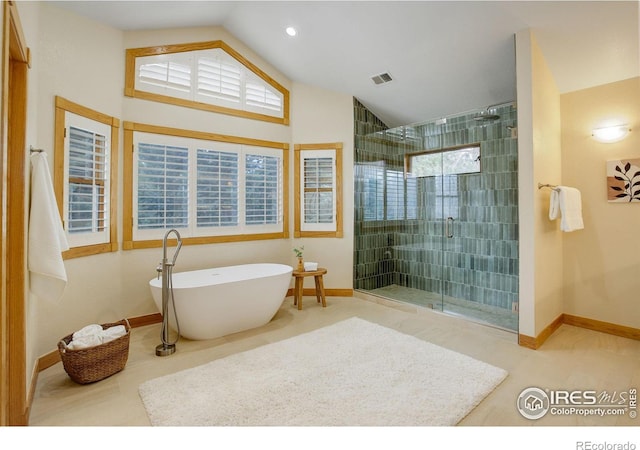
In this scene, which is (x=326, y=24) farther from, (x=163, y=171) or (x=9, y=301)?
(x=9, y=301)

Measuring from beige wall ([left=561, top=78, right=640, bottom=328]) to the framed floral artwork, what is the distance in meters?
0.05

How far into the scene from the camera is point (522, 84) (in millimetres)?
2795

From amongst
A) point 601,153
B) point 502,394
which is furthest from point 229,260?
point 601,153

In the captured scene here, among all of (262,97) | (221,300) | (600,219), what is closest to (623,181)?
(600,219)

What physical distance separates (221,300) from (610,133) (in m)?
4.12

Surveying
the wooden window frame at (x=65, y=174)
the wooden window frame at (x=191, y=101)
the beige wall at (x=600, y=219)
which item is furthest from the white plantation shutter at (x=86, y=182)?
the beige wall at (x=600, y=219)

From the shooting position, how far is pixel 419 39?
3.26 m

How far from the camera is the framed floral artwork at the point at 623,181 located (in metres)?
2.97

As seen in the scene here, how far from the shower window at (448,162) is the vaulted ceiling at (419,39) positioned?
0.69 metres

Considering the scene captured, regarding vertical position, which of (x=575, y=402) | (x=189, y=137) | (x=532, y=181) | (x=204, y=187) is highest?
(x=189, y=137)

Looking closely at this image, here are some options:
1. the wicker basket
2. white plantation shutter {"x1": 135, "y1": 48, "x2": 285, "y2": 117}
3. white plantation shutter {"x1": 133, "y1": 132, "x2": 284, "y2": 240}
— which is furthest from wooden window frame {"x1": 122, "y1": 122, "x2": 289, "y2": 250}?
the wicker basket

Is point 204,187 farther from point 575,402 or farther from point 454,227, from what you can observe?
point 575,402

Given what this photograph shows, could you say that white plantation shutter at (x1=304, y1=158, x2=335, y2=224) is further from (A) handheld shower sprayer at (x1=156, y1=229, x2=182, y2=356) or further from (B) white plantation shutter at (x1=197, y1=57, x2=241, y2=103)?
(A) handheld shower sprayer at (x1=156, y1=229, x2=182, y2=356)

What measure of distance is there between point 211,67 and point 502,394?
4.38 m
